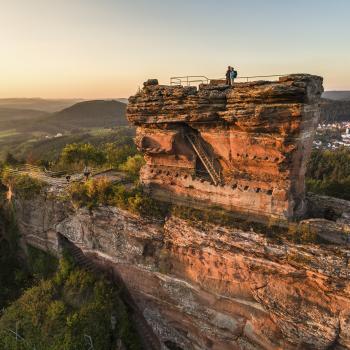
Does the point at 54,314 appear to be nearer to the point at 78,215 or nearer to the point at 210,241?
the point at 78,215

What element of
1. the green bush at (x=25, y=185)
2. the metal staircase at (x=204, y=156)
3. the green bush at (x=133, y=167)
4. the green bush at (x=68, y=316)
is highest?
the metal staircase at (x=204, y=156)

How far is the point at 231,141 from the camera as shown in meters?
17.3

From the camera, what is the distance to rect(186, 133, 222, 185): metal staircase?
18.3m

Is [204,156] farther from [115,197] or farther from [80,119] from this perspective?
[80,119]

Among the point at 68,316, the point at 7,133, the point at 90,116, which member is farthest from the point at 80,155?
the point at 90,116

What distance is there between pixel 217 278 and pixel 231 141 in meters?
7.34

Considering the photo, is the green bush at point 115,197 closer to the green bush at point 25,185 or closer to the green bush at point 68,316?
the green bush at point 25,185

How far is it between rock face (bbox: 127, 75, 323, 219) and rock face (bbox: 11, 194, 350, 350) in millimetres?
2349

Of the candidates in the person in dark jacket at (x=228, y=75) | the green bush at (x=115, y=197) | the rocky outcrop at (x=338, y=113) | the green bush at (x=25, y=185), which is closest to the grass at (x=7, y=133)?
the green bush at (x=25, y=185)

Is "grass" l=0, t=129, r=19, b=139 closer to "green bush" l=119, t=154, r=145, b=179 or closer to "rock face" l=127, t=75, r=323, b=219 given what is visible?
"green bush" l=119, t=154, r=145, b=179

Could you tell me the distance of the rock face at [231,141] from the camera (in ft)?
49.5

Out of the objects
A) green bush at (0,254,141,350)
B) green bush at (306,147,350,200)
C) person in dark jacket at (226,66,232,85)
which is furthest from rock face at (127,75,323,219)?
green bush at (306,147,350,200)

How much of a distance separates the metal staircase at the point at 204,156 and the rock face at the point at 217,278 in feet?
10.2

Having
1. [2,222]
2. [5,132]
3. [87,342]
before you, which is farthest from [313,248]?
[5,132]
